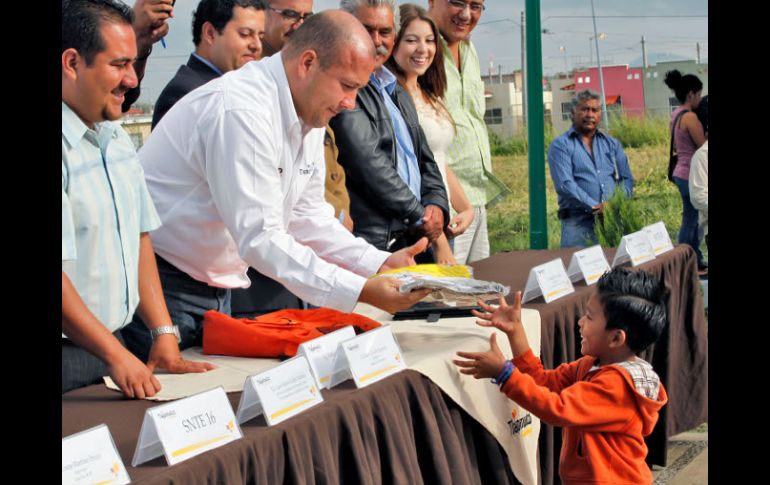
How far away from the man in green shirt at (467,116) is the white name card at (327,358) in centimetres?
208

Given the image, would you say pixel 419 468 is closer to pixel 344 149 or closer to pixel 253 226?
pixel 253 226

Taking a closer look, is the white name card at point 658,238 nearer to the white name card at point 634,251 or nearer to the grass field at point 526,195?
the white name card at point 634,251

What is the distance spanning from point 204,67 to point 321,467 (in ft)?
5.24

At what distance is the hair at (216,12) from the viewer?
9.65 feet

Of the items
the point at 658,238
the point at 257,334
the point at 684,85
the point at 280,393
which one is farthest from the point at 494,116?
the point at 280,393

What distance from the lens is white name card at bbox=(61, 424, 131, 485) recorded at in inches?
49.8

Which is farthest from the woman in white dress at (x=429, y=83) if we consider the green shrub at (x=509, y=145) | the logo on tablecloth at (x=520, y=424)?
the green shrub at (x=509, y=145)

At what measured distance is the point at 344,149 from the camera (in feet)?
10.1

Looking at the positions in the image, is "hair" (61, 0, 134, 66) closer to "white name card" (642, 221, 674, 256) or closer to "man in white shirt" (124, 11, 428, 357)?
"man in white shirt" (124, 11, 428, 357)

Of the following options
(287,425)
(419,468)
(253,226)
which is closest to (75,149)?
(253,226)

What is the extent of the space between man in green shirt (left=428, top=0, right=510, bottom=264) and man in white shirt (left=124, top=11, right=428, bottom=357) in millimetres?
1796

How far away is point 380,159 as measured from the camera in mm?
3088

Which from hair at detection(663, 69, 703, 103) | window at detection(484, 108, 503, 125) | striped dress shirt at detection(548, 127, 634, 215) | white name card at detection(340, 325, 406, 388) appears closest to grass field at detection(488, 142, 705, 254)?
window at detection(484, 108, 503, 125)

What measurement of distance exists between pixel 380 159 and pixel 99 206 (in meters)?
1.43
